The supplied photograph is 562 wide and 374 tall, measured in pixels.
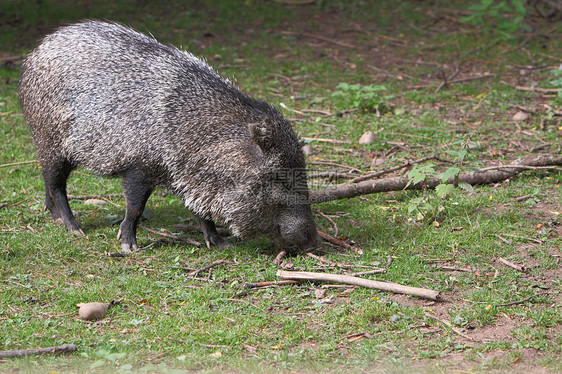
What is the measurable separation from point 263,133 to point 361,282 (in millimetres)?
1265

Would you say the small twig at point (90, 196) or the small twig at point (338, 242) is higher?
the small twig at point (338, 242)

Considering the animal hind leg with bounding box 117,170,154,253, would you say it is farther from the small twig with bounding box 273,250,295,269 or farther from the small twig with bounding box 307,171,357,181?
the small twig with bounding box 307,171,357,181

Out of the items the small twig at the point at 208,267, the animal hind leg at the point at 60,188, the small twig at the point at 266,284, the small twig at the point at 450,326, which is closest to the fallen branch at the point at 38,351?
the small twig at the point at 208,267

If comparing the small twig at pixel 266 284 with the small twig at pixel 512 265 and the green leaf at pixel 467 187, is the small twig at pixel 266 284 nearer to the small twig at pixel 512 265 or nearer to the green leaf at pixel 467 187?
the small twig at pixel 512 265

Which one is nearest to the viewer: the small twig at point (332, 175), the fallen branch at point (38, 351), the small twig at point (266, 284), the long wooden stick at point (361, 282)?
the fallen branch at point (38, 351)

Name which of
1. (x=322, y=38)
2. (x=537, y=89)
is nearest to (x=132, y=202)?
(x=537, y=89)

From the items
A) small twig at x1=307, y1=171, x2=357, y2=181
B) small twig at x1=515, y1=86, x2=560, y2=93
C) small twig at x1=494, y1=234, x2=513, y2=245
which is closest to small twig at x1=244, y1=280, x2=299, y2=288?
small twig at x1=494, y1=234, x2=513, y2=245

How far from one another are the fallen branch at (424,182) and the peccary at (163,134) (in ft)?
3.06

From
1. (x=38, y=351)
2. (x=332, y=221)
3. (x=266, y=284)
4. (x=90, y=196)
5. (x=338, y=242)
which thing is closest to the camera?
(x=38, y=351)

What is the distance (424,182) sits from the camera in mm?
5855

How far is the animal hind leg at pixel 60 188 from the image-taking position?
5512 mm

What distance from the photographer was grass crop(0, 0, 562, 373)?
377 centimetres

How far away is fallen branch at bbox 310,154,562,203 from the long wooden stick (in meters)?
1.32

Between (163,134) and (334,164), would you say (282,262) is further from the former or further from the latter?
(334,164)
